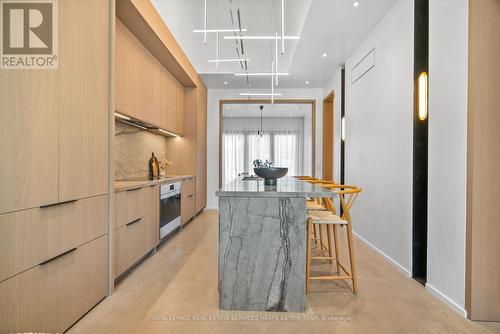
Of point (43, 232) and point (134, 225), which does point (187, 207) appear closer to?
point (134, 225)

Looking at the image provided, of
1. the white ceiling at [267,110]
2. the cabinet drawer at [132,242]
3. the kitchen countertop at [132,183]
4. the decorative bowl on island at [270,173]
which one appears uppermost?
the white ceiling at [267,110]

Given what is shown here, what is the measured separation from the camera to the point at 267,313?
6.70ft

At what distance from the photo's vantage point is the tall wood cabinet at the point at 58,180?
54.6 inches

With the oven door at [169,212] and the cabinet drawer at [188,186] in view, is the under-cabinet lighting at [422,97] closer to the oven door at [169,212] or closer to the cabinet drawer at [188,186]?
the oven door at [169,212]

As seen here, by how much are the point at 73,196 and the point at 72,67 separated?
2.68 feet

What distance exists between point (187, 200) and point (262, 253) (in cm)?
317

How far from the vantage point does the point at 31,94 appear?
58.6 inches

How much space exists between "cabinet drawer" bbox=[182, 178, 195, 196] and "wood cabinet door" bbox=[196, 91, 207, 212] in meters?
0.32

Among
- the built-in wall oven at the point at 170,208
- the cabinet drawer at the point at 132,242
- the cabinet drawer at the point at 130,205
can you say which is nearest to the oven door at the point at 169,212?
the built-in wall oven at the point at 170,208

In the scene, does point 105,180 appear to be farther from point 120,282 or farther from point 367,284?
point 367,284

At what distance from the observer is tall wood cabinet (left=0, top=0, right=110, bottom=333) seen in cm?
139

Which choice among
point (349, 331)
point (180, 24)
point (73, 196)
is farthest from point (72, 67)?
point (180, 24)

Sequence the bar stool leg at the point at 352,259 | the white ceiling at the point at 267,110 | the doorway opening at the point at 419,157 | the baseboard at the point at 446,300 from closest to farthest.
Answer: the baseboard at the point at 446,300, the bar stool leg at the point at 352,259, the doorway opening at the point at 419,157, the white ceiling at the point at 267,110

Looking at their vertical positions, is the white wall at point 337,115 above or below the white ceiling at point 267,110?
below
